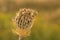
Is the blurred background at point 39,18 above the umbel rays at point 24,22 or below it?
above

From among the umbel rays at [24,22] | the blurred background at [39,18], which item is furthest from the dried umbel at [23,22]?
the blurred background at [39,18]

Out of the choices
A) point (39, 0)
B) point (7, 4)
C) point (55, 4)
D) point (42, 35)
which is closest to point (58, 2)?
point (55, 4)

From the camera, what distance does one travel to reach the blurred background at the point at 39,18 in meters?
2.38

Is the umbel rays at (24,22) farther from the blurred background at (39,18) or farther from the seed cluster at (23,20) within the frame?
the blurred background at (39,18)

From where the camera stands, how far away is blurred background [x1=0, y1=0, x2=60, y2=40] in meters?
2.38

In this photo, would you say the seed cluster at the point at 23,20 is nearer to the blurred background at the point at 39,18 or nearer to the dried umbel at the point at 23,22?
the dried umbel at the point at 23,22

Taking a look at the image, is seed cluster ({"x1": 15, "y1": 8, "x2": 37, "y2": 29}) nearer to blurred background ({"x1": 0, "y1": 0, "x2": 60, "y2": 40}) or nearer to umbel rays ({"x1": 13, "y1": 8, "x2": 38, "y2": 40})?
umbel rays ({"x1": 13, "y1": 8, "x2": 38, "y2": 40})

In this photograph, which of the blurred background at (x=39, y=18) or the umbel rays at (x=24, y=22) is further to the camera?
the blurred background at (x=39, y=18)

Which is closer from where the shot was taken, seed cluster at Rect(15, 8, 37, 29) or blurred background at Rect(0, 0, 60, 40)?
seed cluster at Rect(15, 8, 37, 29)

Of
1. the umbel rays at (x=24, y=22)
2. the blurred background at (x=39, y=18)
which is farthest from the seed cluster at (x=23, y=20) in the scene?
the blurred background at (x=39, y=18)

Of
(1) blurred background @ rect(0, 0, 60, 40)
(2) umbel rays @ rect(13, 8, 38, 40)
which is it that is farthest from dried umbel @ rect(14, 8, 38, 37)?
(1) blurred background @ rect(0, 0, 60, 40)

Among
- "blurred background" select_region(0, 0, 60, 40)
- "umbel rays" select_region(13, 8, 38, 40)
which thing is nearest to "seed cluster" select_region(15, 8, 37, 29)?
"umbel rays" select_region(13, 8, 38, 40)

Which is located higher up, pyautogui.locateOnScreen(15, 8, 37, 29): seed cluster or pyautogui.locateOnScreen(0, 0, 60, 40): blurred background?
pyautogui.locateOnScreen(0, 0, 60, 40): blurred background

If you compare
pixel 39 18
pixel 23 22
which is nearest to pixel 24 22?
pixel 23 22
